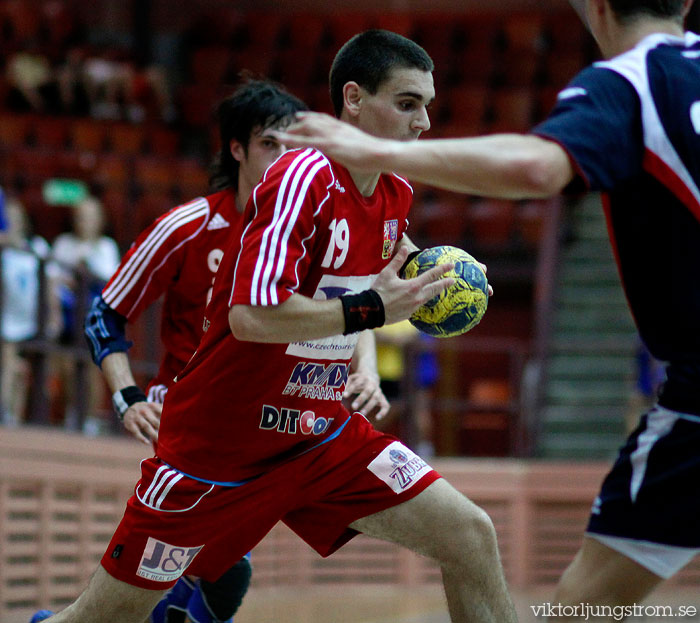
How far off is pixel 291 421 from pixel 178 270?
1.06 m

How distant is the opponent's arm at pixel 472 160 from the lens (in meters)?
2.35

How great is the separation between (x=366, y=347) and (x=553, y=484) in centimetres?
614

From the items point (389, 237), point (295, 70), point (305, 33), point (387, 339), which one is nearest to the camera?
point (389, 237)

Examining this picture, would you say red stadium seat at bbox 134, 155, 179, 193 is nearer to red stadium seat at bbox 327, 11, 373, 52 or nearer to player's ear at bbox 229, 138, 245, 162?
red stadium seat at bbox 327, 11, 373, 52

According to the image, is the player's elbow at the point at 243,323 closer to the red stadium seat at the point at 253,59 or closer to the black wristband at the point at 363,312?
the black wristband at the point at 363,312

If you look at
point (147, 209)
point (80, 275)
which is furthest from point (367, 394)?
point (147, 209)

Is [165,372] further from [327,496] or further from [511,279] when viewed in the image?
[511,279]

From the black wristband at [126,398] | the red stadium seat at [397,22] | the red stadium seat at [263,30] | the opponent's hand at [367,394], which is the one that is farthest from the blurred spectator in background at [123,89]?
the opponent's hand at [367,394]

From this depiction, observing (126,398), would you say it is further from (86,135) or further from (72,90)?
(72,90)

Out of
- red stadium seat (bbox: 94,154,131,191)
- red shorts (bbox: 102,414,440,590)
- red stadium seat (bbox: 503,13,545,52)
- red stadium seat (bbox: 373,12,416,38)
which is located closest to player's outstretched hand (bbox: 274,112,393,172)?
red shorts (bbox: 102,414,440,590)

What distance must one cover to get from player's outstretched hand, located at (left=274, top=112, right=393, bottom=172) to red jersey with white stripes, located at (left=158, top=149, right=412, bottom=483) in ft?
1.56

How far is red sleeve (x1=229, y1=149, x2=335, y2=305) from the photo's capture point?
283 cm

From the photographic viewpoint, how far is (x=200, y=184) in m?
12.9

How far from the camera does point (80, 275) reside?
725 cm
